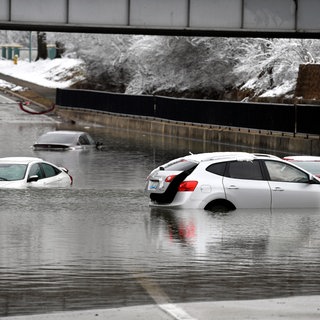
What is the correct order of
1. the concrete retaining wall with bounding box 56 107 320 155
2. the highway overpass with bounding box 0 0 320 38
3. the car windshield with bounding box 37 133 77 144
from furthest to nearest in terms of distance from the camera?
the concrete retaining wall with bounding box 56 107 320 155, the car windshield with bounding box 37 133 77 144, the highway overpass with bounding box 0 0 320 38

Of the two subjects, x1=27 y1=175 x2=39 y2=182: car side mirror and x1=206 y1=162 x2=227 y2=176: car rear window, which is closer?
x1=206 y1=162 x2=227 y2=176: car rear window

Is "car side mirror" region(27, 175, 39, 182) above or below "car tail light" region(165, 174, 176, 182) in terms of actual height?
below

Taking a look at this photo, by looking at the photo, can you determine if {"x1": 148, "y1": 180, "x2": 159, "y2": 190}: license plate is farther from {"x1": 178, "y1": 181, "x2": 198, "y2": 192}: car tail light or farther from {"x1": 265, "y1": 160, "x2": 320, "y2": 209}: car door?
{"x1": 265, "y1": 160, "x2": 320, "y2": 209}: car door

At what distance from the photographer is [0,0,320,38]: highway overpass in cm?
4153

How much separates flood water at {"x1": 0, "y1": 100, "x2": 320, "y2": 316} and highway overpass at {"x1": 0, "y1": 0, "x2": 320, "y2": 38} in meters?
15.2

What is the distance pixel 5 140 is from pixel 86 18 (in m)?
16.8

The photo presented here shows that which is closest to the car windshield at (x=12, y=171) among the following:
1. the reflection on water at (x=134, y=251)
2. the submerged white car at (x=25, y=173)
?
the submerged white car at (x=25, y=173)

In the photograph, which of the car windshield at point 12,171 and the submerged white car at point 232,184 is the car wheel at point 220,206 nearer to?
the submerged white car at point 232,184

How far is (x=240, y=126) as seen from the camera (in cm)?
5556

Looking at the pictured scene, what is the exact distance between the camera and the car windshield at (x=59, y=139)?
4719 centimetres

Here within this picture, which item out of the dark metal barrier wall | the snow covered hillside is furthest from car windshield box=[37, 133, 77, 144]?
the snow covered hillside

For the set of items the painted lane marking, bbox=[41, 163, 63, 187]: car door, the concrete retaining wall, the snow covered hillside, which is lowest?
the concrete retaining wall

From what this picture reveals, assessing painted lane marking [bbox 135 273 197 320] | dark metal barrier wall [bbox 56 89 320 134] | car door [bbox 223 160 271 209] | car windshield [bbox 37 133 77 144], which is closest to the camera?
painted lane marking [bbox 135 273 197 320]

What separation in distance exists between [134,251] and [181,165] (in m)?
5.28
